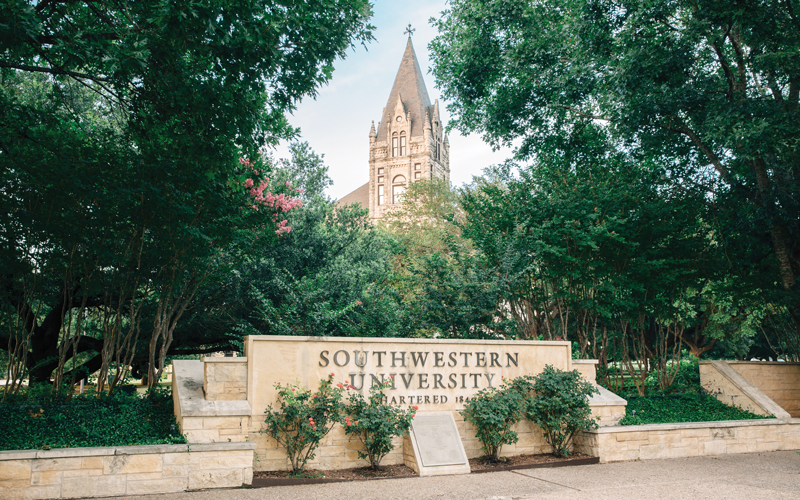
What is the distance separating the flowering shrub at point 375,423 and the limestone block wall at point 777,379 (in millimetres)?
9102

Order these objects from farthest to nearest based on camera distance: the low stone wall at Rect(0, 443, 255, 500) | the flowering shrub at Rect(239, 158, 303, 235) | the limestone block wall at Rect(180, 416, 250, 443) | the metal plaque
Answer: the flowering shrub at Rect(239, 158, 303, 235) < the metal plaque < the limestone block wall at Rect(180, 416, 250, 443) < the low stone wall at Rect(0, 443, 255, 500)

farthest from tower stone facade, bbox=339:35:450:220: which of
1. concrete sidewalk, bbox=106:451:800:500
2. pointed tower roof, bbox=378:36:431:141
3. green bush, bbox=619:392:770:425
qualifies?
concrete sidewalk, bbox=106:451:800:500

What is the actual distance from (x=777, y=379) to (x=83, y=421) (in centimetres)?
1457

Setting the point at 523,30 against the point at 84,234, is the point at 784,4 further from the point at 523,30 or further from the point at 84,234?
the point at 84,234

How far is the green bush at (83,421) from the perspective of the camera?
6.82 metres

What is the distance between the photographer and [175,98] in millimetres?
7656

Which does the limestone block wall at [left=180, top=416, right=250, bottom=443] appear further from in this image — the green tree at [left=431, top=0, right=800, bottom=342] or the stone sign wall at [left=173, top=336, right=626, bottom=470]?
the green tree at [left=431, top=0, right=800, bottom=342]

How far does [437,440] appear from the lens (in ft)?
26.3

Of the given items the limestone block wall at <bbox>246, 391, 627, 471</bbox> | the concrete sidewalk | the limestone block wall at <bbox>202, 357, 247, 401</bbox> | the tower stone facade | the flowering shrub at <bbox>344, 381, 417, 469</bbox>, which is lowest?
the concrete sidewalk

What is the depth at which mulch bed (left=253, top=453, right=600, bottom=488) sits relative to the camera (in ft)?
22.9

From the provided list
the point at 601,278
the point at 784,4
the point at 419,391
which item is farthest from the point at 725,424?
the point at 784,4

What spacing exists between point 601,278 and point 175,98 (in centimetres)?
963

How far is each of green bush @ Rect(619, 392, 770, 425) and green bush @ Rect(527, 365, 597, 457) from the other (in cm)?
117

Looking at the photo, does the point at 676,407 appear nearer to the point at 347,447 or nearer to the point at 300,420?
the point at 347,447
